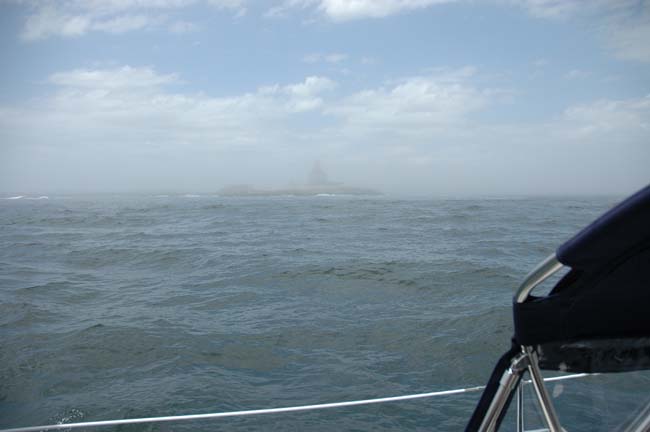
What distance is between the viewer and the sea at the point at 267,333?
4453 mm

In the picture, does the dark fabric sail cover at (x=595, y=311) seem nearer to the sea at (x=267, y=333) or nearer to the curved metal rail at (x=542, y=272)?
the curved metal rail at (x=542, y=272)

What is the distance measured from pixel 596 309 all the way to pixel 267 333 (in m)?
6.47

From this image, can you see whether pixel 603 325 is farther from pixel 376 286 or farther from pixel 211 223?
pixel 211 223

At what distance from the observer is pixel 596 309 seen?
3.84 feet

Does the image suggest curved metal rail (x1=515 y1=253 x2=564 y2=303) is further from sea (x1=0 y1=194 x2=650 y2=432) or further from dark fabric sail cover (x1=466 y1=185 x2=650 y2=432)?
sea (x1=0 y1=194 x2=650 y2=432)

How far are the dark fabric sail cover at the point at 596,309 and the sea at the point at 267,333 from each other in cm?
18

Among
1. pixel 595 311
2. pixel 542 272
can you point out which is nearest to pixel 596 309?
pixel 595 311

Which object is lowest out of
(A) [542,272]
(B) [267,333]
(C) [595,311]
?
(B) [267,333]

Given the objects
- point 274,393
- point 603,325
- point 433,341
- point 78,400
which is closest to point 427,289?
point 433,341

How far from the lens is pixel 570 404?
173 centimetres

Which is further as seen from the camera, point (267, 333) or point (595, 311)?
point (267, 333)

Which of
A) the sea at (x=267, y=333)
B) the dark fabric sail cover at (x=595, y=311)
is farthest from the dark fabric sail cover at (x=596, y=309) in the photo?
the sea at (x=267, y=333)

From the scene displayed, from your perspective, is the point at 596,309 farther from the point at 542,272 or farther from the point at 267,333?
the point at 267,333

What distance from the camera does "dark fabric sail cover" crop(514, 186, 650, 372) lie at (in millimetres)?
1042
